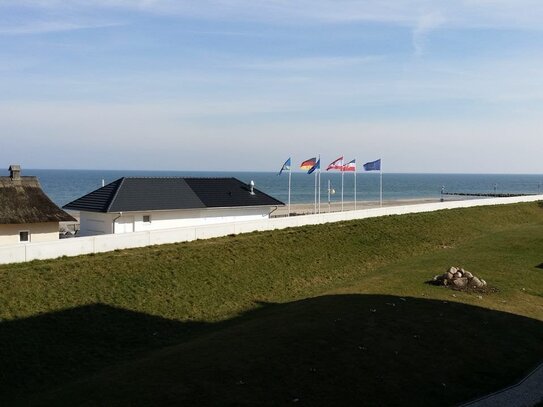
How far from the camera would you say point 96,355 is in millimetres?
21156

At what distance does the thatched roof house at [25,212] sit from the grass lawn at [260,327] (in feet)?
21.5

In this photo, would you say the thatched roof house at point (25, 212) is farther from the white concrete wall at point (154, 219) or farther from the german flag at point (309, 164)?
the german flag at point (309, 164)

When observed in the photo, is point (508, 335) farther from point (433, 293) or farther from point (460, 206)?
point (460, 206)

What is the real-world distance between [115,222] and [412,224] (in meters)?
23.0

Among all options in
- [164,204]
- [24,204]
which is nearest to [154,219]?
[164,204]

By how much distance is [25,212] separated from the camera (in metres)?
33.1

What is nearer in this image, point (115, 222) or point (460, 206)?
point (115, 222)

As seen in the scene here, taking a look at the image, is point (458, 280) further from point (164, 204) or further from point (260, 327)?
point (164, 204)

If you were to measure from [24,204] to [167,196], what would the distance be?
10596 mm

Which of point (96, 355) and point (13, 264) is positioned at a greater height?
point (13, 264)

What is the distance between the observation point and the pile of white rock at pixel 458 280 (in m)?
27.8

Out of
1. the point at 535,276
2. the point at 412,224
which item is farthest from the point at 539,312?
the point at 412,224

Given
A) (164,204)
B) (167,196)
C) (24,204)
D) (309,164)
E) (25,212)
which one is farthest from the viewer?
(309,164)

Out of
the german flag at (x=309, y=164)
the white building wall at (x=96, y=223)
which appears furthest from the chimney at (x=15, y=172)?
the german flag at (x=309, y=164)
